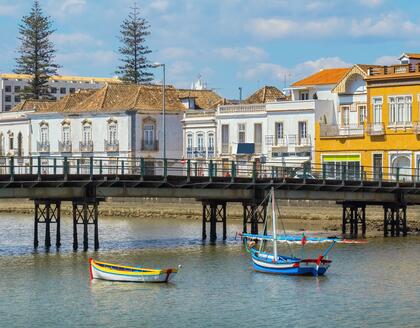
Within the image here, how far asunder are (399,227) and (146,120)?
47.8 metres

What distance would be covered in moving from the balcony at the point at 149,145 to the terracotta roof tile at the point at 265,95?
33.3ft

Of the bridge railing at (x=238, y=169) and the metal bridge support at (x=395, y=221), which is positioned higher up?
the bridge railing at (x=238, y=169)

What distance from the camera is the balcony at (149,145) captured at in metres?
135

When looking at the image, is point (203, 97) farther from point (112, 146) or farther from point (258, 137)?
point (258, 137)

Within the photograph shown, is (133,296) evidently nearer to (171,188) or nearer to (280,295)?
(280,295)

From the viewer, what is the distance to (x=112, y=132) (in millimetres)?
136750

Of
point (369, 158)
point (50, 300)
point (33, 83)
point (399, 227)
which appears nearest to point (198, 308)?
point (50, 300)

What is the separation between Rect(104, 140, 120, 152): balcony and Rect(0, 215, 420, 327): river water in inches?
2069

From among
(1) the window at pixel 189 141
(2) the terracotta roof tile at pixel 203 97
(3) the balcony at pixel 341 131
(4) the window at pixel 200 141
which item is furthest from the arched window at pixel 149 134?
(3) the balcony at pixel 341 131

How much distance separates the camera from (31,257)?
248 feet

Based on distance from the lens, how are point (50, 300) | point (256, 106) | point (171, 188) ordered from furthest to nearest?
point (256, 106) → point (171, 188) → point (50, 300)

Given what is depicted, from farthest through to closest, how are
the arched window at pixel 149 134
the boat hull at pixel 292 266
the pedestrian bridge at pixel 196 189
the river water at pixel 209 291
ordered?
the arched window at pixel 149 134 → the pedestrian bridge at pixel 196 189 → the boat hull at pixel 292 266 → the river water at pixel 209 291

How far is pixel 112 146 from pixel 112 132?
144cm

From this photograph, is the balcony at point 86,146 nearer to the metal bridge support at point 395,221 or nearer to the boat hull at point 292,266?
the metal bridge support at point 395,221
